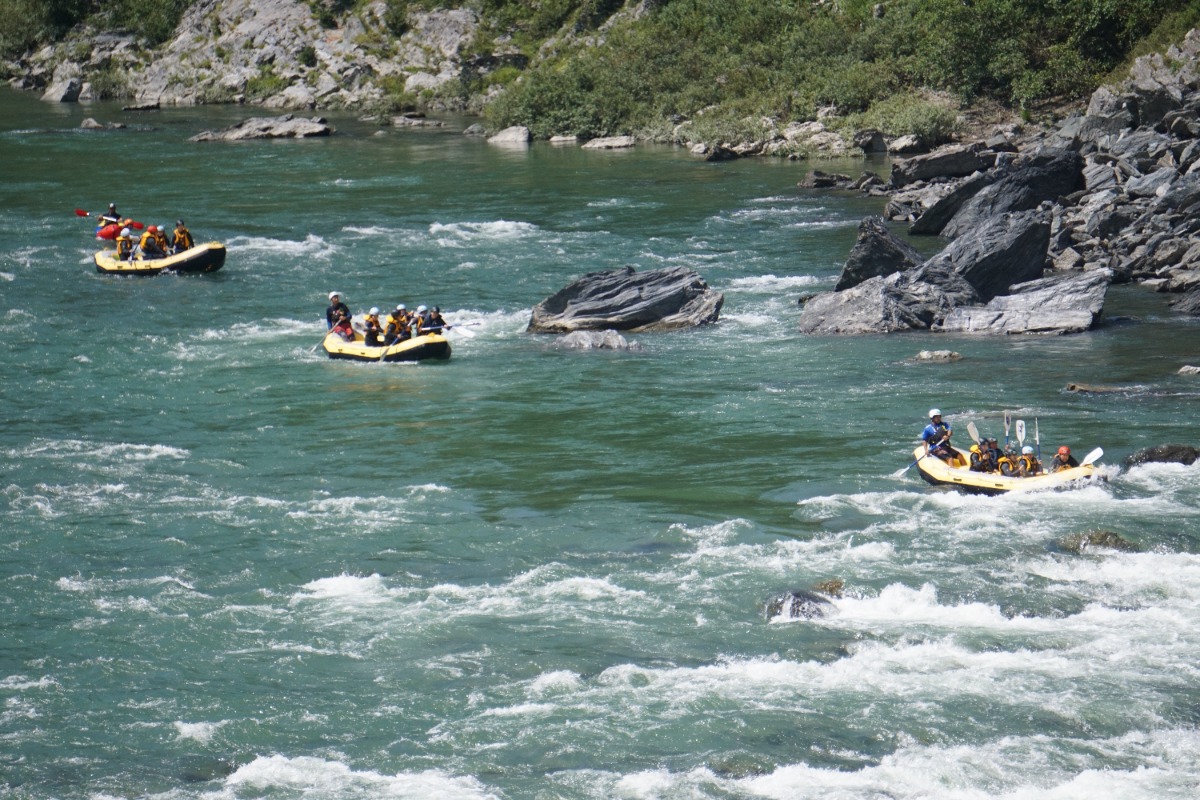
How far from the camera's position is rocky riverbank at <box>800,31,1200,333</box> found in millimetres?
32219

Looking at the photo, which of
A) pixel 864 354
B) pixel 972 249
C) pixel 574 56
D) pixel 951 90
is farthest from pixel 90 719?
pixel 574 56

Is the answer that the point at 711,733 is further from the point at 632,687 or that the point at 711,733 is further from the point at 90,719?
the point at 90,719

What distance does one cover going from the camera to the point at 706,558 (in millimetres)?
19281

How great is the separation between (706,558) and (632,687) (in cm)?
377

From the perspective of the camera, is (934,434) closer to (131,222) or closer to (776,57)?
(131,222)

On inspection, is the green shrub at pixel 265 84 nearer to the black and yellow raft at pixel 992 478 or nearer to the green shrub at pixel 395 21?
the green shrub at pixel 395 21

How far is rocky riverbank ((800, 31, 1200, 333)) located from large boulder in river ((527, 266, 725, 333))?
2.83m

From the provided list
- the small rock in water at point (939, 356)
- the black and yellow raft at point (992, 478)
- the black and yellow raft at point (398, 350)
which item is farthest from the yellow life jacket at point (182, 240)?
the black and yellow raft at point (992, 478)

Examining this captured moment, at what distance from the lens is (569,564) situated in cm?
1928

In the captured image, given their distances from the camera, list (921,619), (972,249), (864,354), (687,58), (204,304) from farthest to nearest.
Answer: (687,58), (204,304), (972,249), (864,354), (921,619)

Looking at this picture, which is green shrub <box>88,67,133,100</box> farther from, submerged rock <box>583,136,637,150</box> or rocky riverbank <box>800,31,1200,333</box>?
rocky riverbank <box>800,31,1200,333</box>

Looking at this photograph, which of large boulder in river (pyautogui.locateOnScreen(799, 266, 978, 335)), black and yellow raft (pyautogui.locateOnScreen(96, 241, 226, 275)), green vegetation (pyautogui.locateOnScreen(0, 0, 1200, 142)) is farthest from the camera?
green vegetation (pyautogui.locateOnScreen(0, 0, 1200, 142))

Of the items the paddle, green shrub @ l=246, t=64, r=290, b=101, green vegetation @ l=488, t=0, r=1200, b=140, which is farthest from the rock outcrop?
green shrub @ l=246, t=64, r=290, b=101

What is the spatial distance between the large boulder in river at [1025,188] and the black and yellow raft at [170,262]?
2109cm
